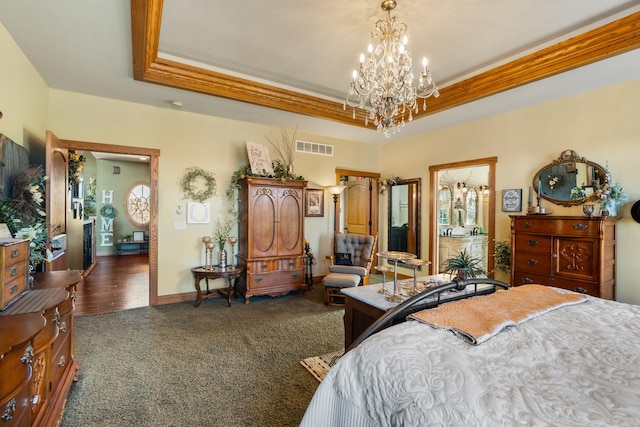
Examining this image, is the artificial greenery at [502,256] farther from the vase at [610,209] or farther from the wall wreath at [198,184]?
the wall wreath at [198,184]

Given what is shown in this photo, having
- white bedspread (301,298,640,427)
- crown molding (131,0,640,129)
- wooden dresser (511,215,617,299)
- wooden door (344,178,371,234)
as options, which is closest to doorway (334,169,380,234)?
wooden door (344,178,371,234)

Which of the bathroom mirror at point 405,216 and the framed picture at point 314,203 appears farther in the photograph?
the bathroom mirror at point 405,216

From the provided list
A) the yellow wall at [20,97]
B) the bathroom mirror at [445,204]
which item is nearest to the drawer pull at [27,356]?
the yellow wall at [20,97]

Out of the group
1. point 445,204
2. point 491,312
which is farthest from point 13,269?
point 445,204

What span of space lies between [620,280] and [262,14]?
464cm

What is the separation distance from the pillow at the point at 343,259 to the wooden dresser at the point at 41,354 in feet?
11.0

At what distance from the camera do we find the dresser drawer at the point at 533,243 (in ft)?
11.4

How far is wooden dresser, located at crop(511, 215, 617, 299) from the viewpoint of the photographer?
311 cm

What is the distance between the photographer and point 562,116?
3.78m

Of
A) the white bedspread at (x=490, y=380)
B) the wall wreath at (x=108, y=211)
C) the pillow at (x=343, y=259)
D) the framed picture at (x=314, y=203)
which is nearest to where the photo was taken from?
the white bedspread at (x=490, y=380)

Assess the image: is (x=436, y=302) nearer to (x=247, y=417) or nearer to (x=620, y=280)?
(x=247, y=417)

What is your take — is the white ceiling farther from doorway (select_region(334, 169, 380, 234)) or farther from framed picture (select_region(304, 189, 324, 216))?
doorway (select_region(334, 169, 380, 234))

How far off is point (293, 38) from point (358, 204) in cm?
390

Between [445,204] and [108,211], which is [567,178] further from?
[108,211]
